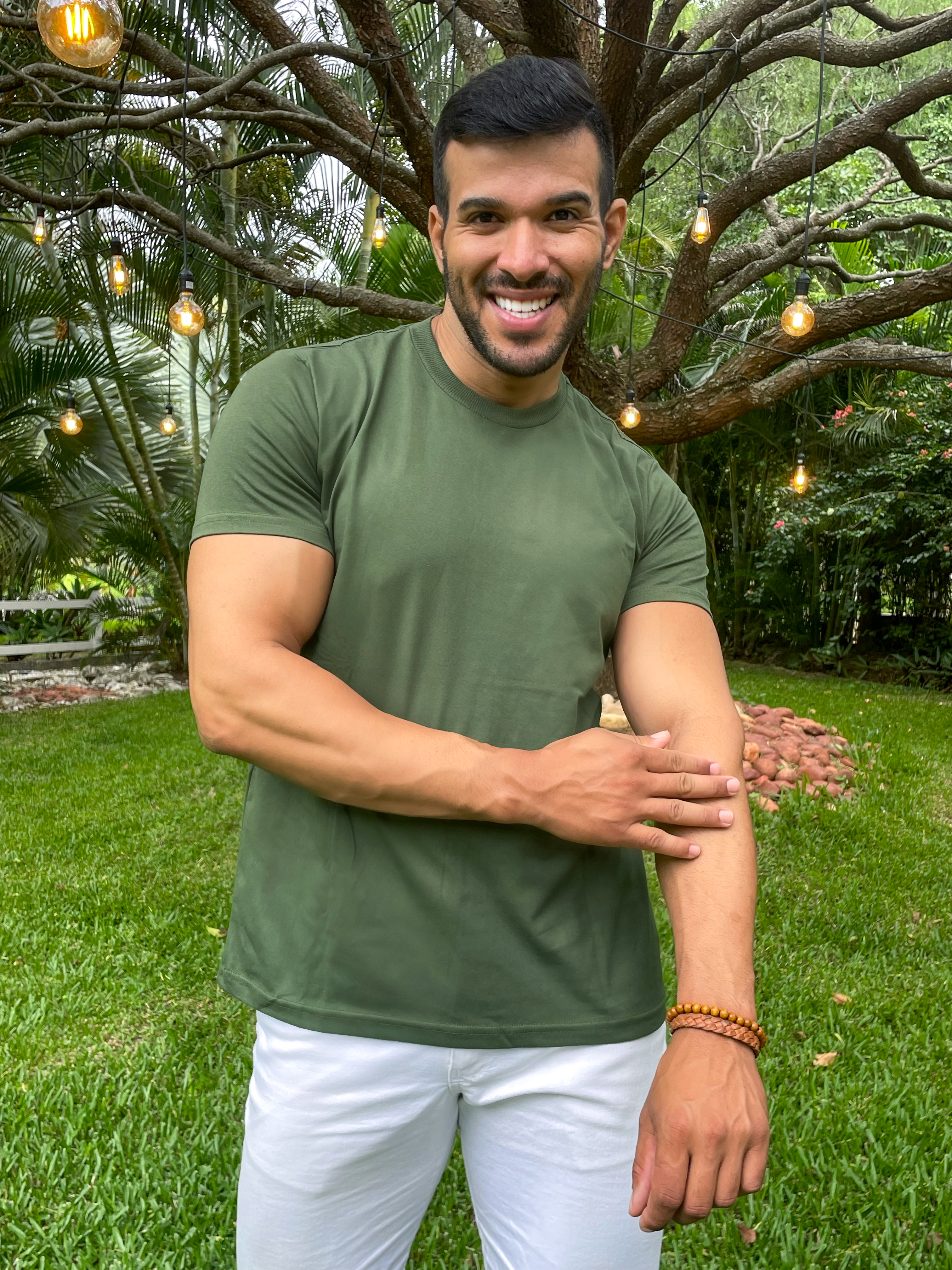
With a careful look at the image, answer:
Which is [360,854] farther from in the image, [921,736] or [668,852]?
[921,736]

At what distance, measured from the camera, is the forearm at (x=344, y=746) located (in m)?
1.07

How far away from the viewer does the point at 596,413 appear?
1433 mm

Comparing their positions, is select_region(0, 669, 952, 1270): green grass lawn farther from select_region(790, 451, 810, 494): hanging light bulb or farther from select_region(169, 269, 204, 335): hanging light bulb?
select_region(790, 451, 810, 494): hanging light bulb

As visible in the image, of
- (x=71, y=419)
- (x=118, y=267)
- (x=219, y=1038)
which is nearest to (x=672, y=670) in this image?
(x=219, y=1038)

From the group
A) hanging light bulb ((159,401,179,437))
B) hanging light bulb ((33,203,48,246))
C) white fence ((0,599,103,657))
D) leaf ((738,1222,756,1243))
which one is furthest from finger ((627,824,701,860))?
white fence ((0,599,103,657))

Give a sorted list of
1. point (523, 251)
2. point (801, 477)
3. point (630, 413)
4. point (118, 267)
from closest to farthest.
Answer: point (523, 251)
point (630, 413)
point (118, 267)
point (801, 477)

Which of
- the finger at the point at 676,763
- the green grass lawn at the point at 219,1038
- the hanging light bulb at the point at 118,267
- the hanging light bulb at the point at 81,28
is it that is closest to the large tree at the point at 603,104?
the hanging light bulb at the point at 118,267

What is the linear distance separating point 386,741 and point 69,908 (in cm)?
353

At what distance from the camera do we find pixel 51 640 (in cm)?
1287

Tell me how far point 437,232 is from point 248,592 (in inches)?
24.3

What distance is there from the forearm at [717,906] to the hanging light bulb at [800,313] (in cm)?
428

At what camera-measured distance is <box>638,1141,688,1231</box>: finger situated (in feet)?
3.28

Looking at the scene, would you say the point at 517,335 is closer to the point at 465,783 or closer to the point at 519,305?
the point at 519,305

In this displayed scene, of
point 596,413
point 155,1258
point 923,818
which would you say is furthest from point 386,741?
point 923,818
